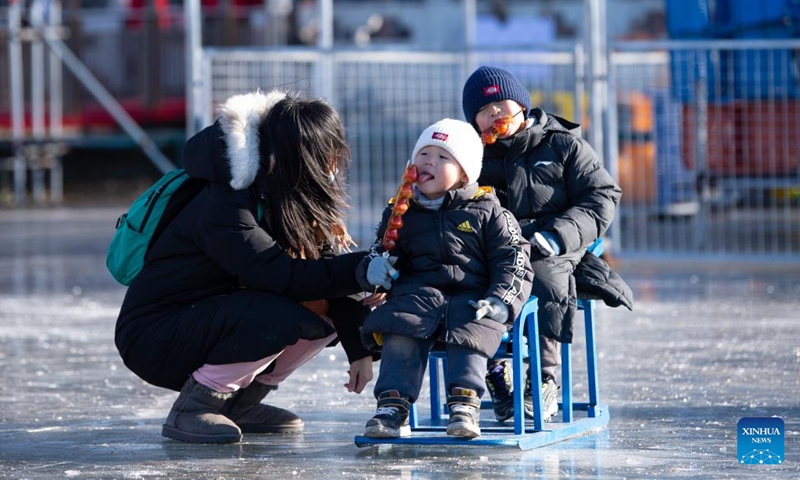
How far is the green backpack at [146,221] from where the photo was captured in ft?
17.8

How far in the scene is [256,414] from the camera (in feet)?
18.2

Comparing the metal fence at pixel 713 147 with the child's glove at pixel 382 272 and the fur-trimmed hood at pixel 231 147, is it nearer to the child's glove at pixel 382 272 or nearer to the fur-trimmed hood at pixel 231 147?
the fur-trimmed hood at pixel 231 147

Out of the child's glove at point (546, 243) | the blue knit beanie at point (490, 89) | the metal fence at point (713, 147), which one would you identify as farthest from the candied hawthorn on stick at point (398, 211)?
the metal fence at point (713, 147)

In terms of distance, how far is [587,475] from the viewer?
15.3 ft

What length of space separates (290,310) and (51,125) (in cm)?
1580

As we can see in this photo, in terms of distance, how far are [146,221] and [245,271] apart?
0.48m

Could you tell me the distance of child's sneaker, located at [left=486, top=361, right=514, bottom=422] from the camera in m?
5.52

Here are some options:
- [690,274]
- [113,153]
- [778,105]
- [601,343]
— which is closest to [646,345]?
[601,343]

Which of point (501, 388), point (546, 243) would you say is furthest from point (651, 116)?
point (546, 243)

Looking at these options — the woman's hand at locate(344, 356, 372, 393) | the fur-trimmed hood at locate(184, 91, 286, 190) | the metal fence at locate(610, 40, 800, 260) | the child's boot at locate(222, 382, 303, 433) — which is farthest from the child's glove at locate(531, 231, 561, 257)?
the metal fence at locate(610, 40, 800, 260)

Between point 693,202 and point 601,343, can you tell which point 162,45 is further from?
point 601,343

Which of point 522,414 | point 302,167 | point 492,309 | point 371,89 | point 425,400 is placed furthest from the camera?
point 371,89

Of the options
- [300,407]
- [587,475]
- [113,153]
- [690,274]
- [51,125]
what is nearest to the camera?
[587,475]

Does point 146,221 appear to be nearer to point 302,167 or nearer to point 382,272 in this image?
point 302,167
